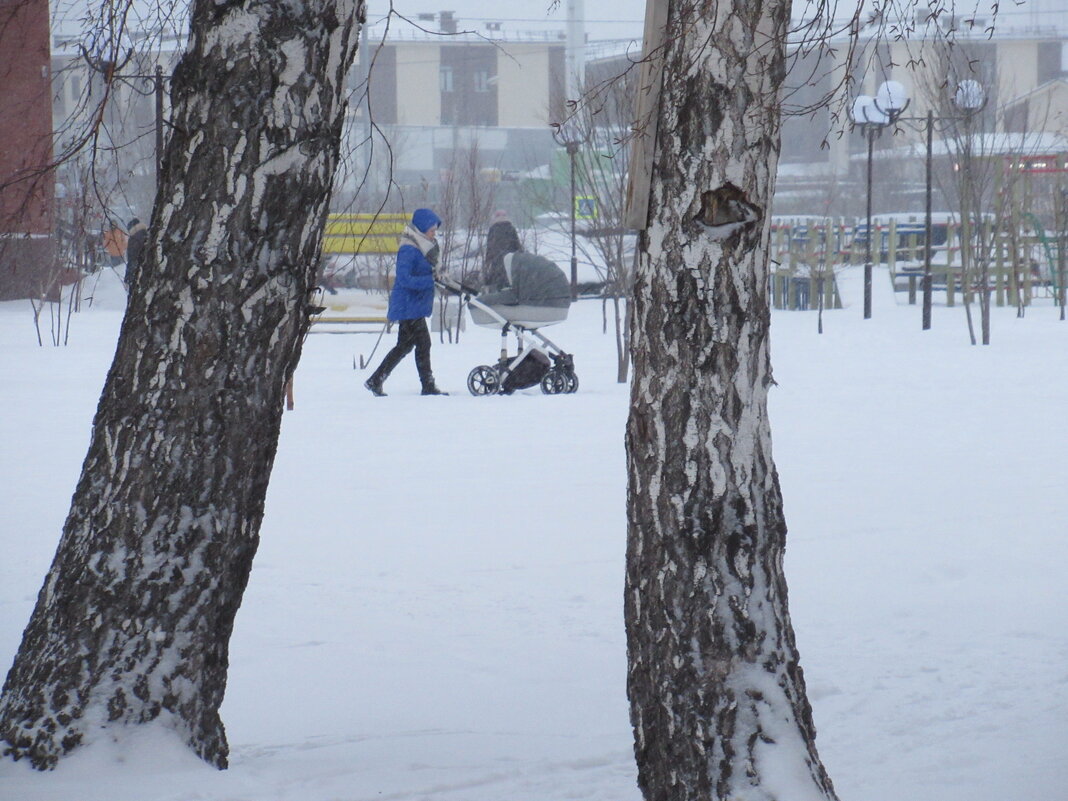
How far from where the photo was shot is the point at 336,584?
4.71 m

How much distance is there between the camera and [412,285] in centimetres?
1053

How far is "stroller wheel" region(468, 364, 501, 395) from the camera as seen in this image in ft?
34.6

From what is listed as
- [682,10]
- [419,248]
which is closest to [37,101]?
[682,10]

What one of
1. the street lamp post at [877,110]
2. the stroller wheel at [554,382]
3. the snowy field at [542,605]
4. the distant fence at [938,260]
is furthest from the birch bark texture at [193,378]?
the street lamp post at [877,110]

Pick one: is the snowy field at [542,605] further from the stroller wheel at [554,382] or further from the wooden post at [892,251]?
the wooden post at [892,251]

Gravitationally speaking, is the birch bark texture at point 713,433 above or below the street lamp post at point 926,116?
below

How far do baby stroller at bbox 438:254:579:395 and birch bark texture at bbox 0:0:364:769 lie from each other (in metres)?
7.59

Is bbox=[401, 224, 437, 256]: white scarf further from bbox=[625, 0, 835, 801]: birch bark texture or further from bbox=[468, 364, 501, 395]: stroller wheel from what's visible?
bbox=[625, 0, 835, 801]: birch bark texture

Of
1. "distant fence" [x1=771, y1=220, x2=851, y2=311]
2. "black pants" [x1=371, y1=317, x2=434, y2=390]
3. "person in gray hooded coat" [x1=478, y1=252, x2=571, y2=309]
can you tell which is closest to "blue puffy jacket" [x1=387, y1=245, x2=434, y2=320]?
"black pants" [x1=371, y1=317, x2=434, y2=390]

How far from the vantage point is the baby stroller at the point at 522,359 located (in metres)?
10.5

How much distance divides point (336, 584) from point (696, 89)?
266 cm

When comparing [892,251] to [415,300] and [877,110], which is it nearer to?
[877,110]

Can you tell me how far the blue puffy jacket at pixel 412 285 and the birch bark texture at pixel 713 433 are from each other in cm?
787

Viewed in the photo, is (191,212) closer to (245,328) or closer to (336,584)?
(245,328)
